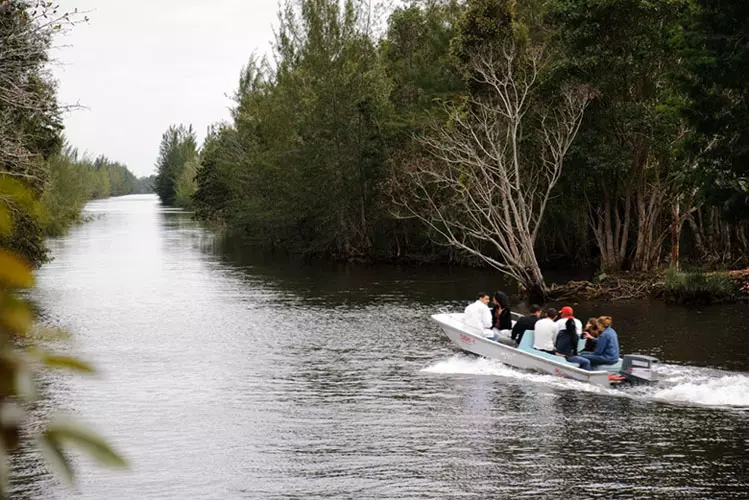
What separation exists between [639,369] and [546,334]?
108 inches

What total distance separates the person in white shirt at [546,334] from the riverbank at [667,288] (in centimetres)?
1275

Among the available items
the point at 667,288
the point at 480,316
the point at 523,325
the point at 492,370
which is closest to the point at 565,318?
the point at 523,325

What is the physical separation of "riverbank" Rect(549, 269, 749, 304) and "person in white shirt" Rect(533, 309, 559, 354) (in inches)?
502

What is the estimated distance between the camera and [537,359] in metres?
20.8

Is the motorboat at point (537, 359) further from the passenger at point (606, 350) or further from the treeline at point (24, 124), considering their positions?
the treeline at point (24, 124)

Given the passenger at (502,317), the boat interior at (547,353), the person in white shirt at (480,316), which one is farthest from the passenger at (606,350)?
the passenger at (502,317)

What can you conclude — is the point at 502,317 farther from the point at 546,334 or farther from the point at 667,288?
the point at 667,288

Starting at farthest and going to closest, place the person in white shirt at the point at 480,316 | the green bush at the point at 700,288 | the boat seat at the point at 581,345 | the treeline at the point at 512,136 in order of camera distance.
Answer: the green bush at the point at 700,288
the treeline at the point at 512,136
the person in white shirt at the point at 480,316
the boat seat at the point at 581,345

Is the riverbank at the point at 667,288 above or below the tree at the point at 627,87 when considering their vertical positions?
below

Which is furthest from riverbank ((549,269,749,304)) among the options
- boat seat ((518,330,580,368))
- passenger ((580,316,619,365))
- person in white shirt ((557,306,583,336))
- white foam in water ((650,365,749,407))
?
passenger ((580,316,619,365))

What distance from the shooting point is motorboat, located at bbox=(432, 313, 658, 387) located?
63.0 feet

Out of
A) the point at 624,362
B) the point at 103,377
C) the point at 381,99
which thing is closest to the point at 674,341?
the point at 624,362

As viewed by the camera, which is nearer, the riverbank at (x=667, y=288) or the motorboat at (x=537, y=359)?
the motorboat at (x=537, y=359)

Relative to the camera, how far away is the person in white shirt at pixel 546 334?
2123 cm
